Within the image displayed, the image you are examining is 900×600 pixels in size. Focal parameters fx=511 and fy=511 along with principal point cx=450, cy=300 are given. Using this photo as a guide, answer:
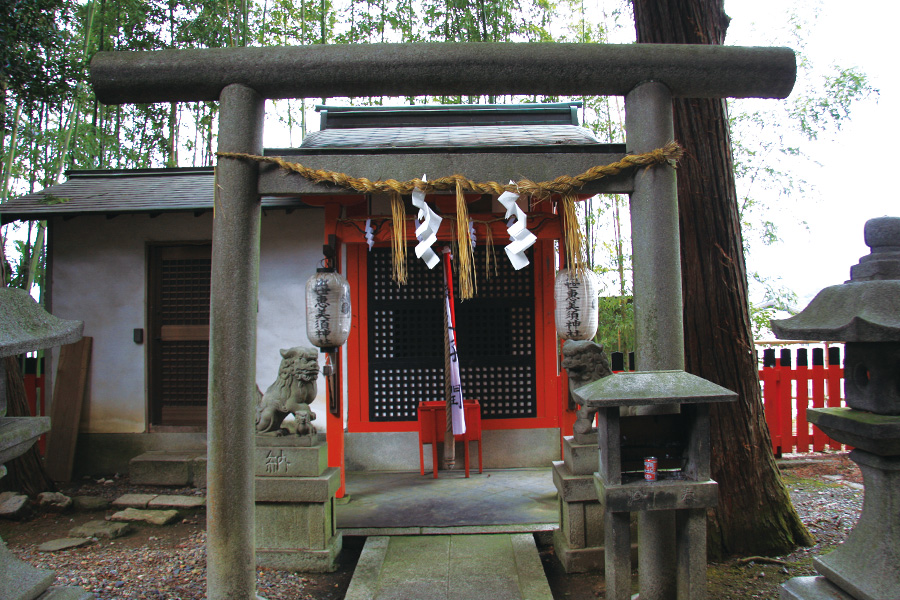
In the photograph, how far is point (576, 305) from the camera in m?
4.76

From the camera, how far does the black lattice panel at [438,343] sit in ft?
22.8

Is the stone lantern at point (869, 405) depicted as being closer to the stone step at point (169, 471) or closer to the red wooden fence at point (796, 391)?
the red wooden fence at point (796, 391)

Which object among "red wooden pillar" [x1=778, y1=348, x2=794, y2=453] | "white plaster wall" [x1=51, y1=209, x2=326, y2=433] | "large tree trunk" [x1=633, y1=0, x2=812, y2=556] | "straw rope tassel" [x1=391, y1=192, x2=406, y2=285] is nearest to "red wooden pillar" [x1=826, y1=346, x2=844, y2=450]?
"red wooden pillar" [x1=778, y1=348, x2=794, y2=453]

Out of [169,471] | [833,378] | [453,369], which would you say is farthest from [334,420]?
[833,378]

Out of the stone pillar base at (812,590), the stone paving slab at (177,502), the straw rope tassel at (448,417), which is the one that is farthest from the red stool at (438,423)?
the stone pillar base at (812,590)

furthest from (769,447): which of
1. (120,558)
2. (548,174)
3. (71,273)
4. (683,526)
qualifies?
(71,273)

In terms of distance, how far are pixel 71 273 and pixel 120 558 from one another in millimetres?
4350

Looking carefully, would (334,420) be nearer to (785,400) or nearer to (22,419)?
(22,419)

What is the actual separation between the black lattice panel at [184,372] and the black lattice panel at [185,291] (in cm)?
Result: 35

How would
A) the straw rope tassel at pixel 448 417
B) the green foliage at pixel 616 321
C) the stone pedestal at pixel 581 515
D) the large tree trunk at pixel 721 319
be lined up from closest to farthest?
1. the stone pedestal at pixel 581 515
2. the large tree trunk at pixel 721 319
3. the straw rope tassel at pixel 448 417
4. the green foliage at pixel 616 321

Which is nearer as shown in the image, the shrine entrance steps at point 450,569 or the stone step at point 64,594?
the stone step at point 64,594

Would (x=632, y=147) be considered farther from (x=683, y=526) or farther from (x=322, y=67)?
(x=683, y=526)

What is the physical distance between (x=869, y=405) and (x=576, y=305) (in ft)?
7.74

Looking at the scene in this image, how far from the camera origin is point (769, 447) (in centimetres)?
462
